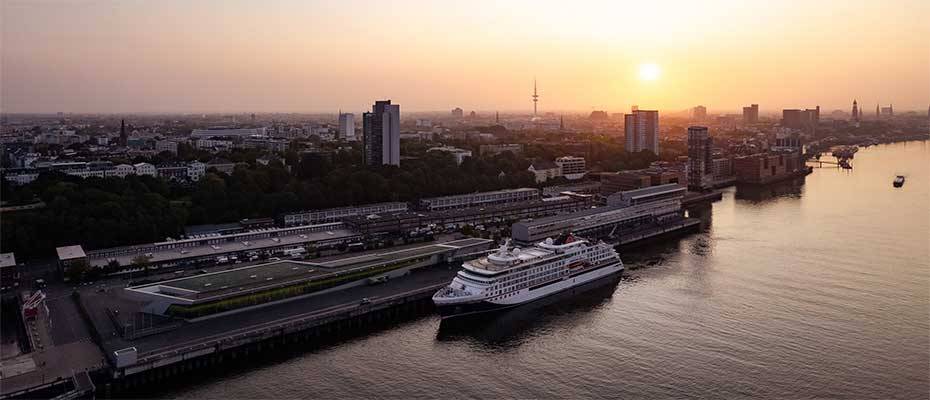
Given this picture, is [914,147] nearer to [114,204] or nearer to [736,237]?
[736,237]

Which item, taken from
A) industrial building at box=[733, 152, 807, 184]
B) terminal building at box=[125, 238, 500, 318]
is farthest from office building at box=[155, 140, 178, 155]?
industrial building at box=[733, 152, 807, 184]

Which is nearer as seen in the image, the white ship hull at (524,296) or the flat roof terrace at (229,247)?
the white ship hull at (524,296)

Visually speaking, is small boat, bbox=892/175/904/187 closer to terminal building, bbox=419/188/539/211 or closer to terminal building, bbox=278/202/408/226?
terminal building, bbox=419/188/539/211

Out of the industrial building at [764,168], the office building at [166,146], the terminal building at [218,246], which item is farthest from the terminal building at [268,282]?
the office building at [166,146]

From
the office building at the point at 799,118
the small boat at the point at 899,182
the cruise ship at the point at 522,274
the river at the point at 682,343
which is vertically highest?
the office building at the point at 799,118

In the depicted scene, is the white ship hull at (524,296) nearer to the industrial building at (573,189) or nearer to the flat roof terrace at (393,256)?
the flat roof terrace at (393,256)

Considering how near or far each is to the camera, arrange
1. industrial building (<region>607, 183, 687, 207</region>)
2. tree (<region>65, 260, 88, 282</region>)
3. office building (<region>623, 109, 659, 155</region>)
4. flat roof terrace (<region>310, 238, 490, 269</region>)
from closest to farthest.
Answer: tree (<region>65, 260, 88, 282</region>)
flat roof terrace (<region>310, 238, 490, 269</region>)
industrial building (<region>607, 183, 687, 207</region>)
office building (<region>623, 109, 659, 155</region>)

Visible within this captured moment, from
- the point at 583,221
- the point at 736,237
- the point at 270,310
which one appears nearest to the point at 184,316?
the point at 270,310

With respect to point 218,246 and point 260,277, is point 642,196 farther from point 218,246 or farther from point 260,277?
point 260,277
